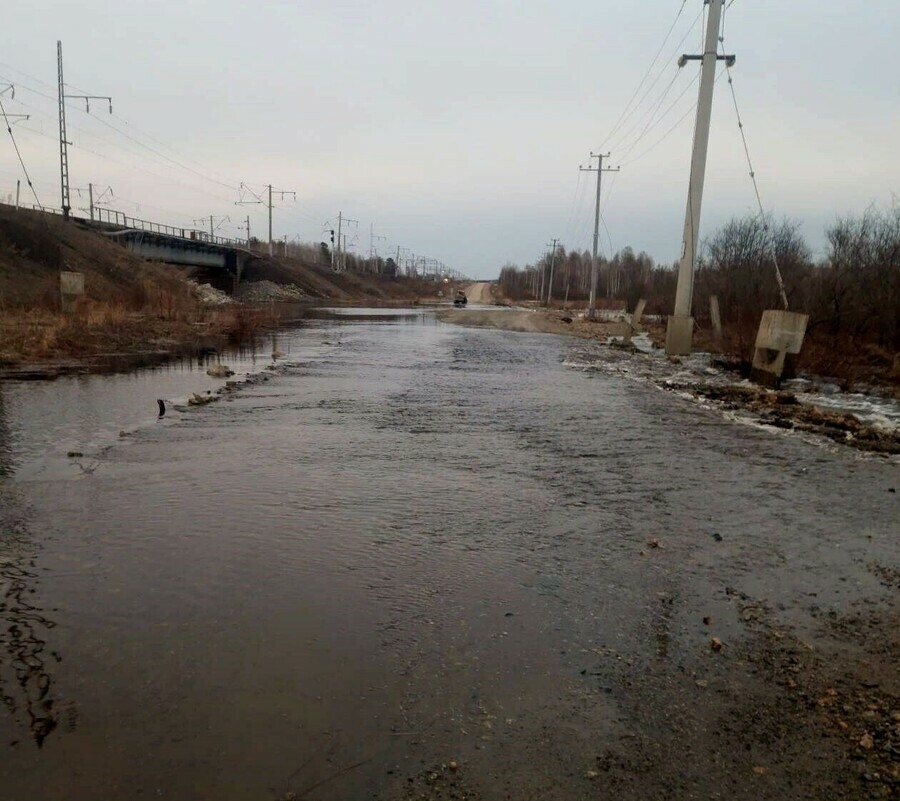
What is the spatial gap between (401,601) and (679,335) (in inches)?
868

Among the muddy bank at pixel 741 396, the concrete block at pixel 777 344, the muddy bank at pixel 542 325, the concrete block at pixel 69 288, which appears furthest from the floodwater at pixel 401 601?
the muddy bank at pixel 542 325

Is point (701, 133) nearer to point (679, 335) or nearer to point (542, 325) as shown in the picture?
point (679, 335)

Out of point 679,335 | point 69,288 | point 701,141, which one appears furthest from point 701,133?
point 69,288

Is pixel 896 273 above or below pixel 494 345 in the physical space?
above

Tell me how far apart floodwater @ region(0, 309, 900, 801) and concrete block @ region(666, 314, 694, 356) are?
1446 centimetres

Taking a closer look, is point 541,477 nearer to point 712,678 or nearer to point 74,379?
point 712,678

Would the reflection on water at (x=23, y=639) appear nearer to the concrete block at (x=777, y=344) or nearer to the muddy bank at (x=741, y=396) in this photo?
the muddy bank at (x=741, y=396)

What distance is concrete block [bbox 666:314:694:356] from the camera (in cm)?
2438

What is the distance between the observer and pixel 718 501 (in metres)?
7.52

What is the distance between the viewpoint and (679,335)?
24688 mm

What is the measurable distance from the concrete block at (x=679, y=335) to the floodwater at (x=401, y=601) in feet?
47.4

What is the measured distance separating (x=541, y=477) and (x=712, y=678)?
457 centimetres

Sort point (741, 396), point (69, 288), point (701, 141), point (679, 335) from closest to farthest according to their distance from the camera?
point (741, 396) → point (701, 141) → point (679, 335) → point (69, 288)

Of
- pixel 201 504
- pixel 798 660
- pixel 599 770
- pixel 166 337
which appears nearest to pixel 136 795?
pixel 599 770
